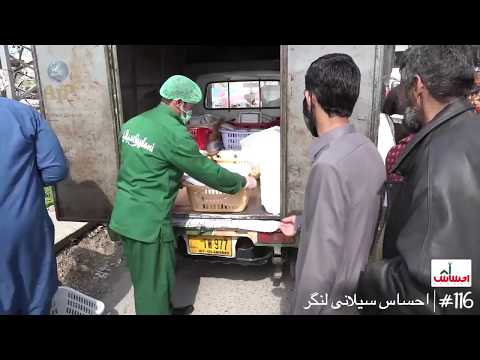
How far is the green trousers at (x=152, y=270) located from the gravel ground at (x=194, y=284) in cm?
52

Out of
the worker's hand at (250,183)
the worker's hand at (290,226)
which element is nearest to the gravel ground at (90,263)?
the worker's hand at (250,183)

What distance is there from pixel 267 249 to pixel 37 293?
75.2 inches

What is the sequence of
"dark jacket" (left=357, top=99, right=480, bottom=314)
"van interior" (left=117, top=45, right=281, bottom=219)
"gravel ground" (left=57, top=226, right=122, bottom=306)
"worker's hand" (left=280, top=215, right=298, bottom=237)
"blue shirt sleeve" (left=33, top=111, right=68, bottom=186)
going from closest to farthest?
"dark jacket" (left=357, top=99, right=480, bottom=314), "worker's hand" (left=280, top=215, right=298, bottom=237), "blue shirt sleeve" (left=33, top=111, right=68, bottom=186), "gravel ground" (left=57, top=226, right=122, bottom=306), "van interior" (left=117, top=45, right=281, bottom=219)

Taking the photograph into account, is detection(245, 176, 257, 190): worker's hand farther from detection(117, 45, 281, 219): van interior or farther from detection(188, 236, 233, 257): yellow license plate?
detection(188, 236, 233, 257): yellow license plate

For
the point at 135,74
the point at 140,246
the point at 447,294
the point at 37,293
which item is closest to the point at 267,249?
the point at 140,246

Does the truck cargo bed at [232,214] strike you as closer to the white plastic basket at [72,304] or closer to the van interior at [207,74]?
the van interior at [207,74]

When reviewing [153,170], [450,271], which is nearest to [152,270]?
[153,170]

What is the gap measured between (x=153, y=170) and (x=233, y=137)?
210 cm

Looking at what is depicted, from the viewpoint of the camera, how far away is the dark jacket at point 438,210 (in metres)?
1.16

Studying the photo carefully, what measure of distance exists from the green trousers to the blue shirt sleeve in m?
0.77

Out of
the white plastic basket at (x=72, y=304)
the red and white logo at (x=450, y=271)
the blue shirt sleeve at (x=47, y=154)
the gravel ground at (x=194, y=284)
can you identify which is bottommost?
the gravel ground at (x=194, y=284)

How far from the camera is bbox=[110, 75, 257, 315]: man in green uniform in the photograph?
2.89m

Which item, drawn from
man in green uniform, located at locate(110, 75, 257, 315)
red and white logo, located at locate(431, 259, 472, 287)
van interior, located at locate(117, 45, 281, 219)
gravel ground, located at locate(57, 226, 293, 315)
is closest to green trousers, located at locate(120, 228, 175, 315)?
man in green uniform, located at locate(110, 75, 257, 315)

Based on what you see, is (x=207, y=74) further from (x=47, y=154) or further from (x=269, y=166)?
(x=47, y=154)
